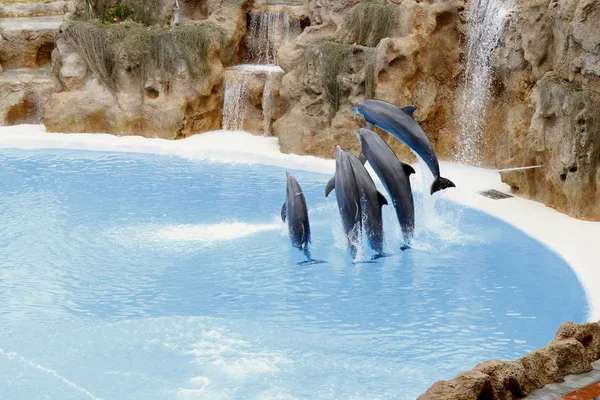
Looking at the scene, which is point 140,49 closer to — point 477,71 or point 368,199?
point 477,71

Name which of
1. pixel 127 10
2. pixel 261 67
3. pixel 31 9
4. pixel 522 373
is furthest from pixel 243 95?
pixel 522 373

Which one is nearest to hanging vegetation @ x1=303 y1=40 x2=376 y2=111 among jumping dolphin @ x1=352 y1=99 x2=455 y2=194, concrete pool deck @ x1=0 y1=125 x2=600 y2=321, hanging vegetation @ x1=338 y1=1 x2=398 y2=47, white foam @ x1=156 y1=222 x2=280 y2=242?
hanging vegetation @ x1=338 y1=1 x2=398 y2=47

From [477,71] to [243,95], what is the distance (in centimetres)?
338

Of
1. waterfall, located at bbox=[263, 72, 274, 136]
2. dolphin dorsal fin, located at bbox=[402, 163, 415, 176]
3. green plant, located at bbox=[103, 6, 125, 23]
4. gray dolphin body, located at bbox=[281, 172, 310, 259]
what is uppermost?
green plant, located at bbox=[103, 6, 125, 23]

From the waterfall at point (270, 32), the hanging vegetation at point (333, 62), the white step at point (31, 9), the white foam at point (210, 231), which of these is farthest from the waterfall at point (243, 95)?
the white step at point (31, 9)

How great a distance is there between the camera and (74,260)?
7812 millimetres

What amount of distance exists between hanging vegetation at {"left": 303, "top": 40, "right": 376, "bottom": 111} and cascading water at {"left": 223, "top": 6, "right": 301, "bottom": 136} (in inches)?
45.6

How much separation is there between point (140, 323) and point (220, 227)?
2326 mm

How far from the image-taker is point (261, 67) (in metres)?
13.0

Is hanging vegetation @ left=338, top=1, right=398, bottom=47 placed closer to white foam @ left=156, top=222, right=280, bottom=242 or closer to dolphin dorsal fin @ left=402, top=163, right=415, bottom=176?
white foam @ left=156, top=222, right=280, bottom=242

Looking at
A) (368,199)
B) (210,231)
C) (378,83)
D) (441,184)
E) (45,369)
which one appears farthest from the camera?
(378,83)

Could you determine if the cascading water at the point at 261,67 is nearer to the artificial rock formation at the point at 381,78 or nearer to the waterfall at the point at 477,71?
the artificial rock formation at the point at 381,78

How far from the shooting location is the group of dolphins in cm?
701

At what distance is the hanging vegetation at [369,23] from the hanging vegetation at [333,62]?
46 centimetres
